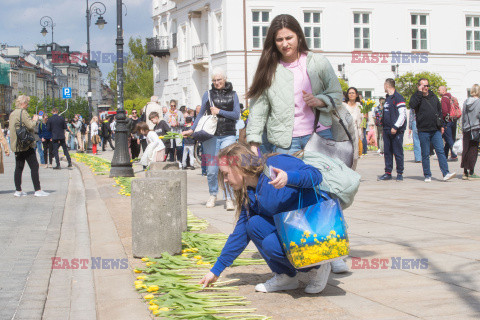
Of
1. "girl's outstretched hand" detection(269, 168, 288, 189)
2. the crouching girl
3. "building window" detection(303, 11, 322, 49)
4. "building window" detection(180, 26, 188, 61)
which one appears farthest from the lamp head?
"girl's outstretched hand" detection(269, 168, 288, 189)

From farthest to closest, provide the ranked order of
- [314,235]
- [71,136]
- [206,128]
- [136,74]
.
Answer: [136,74]
[71,136]
[206,128]
[314,235]

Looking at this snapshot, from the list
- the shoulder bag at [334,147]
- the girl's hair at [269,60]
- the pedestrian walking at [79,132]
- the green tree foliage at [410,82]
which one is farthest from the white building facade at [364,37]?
the shoulder bag at [334,147]

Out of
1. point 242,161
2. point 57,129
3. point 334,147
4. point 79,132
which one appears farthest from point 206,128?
point 79,132

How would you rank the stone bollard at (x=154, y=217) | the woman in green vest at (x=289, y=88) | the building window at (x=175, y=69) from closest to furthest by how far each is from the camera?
the woman in green vest at (x=289, y=88) → the stone bollard at (x=154, y=217) → the building window at (x=175, y=69)

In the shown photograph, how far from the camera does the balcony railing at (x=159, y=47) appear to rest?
51594 millimetres

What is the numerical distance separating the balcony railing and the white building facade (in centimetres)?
690

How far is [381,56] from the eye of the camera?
42.0 meters

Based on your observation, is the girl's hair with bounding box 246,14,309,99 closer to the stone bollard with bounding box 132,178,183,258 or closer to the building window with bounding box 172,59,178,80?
the stone bollard with bounding box 132,178,183,258

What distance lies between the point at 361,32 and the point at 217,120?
111 ft

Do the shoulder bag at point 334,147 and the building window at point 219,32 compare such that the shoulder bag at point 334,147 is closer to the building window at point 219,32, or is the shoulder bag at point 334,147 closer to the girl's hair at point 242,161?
the girl's hair at point 242,161

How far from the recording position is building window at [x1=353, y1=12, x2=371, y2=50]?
41938 mm

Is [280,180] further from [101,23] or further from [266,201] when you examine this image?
[101,23]

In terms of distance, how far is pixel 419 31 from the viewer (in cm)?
4272

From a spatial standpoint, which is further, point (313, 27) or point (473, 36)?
point (473, 36)
